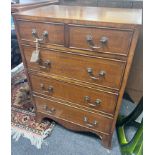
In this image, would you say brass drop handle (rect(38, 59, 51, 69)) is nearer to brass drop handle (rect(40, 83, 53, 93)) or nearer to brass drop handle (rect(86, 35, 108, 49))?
brass drop handle (rect(40, 83, 53, 93))

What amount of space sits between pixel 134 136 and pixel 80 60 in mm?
684

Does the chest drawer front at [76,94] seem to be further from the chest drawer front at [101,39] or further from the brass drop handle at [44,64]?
the chest drawer front at [101,39]

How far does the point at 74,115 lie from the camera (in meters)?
1.27

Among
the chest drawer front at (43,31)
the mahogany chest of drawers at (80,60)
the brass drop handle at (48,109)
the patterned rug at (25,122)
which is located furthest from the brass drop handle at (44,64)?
the patterned rug at (25,122)

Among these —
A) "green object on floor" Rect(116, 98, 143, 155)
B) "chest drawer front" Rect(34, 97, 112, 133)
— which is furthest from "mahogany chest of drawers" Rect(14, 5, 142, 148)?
"green object on floor" Rect(116, 98, 143, 155)

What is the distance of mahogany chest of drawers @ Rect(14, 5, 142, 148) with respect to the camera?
861 mm

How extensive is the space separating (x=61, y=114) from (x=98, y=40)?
70 centimetres

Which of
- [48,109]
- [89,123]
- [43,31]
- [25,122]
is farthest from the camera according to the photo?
[25,122]

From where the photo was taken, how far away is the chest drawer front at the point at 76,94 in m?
1.06

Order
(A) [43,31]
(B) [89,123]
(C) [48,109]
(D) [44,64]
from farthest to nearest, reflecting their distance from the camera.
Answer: (C) [48,109]
(B) [89,123]
(D) [44,64]
(A) [43,31]

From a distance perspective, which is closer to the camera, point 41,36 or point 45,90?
point 41,36

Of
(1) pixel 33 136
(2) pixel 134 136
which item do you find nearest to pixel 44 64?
(1) pixel 33 136

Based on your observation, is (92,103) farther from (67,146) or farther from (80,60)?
(67,146)

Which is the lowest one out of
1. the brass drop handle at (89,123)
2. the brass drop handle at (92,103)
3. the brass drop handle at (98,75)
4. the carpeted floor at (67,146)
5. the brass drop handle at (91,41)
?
the carpeted floor at (67,146)
